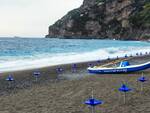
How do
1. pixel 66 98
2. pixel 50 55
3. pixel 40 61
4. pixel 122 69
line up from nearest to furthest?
pixel 66 98, pixel 122 69, pixel 40 61, pixel 50 55

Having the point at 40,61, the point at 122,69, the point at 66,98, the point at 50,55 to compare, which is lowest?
the point at 66,98

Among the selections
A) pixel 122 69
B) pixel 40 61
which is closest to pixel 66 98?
pixel 122 69

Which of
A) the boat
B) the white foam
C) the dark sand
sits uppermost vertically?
the white foam

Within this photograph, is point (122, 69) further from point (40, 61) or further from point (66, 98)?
point (40, 61)

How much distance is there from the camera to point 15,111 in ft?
55.8

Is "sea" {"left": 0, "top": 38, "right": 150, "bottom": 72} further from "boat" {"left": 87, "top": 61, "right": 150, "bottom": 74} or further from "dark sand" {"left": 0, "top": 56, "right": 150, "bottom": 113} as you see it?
"dark sand" {"left": 0, "top": 56, "right": 150, "bottom": 113}

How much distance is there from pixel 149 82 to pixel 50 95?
6578 mm

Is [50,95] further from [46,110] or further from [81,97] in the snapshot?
[46,110]

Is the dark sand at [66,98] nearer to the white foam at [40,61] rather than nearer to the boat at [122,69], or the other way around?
the boat at [122,69]

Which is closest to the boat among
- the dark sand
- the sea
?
the dark sand

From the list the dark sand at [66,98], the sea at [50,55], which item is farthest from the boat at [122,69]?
the sea at [50,55]

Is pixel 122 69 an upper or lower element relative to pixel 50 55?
lower

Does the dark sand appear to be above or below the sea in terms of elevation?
below

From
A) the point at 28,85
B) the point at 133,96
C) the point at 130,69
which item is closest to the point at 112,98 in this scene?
the point at 133,96
